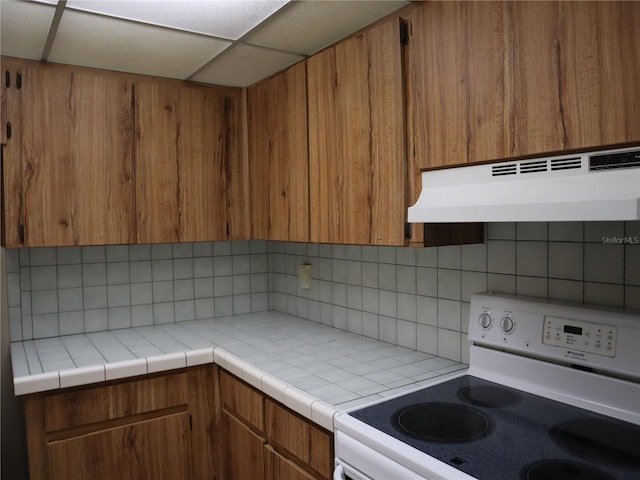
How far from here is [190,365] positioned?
6.43 feet

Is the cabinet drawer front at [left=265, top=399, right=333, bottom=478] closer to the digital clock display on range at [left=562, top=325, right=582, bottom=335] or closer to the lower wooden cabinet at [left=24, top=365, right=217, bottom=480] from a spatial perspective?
the lower wooden cabinet at [left=24, top=365, right=217, bottom=480]

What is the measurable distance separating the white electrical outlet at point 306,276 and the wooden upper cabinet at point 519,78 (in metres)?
1.19

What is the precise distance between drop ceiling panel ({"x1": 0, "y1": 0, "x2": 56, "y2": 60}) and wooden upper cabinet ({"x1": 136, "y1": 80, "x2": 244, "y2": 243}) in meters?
0.43

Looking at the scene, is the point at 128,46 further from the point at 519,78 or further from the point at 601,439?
the point at 601,439

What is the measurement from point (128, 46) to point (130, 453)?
155 cm

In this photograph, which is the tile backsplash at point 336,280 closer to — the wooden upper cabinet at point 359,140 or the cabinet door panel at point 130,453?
the wooden upper cabinet at point 359,140

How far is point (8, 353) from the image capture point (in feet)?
7.13

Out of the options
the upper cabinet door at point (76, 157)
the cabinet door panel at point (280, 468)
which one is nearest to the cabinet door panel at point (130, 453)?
the cabinet door panel at point (280, 468)

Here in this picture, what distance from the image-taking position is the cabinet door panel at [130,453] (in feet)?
5.76

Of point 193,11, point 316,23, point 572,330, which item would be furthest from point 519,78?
point 193,11

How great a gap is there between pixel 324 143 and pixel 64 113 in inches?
42.7

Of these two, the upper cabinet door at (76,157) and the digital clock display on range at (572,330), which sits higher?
the upper cabinet door at (76,157)

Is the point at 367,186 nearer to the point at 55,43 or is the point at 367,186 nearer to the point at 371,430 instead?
the point at 371,430

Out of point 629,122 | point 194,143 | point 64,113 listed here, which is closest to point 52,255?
point 64,113
